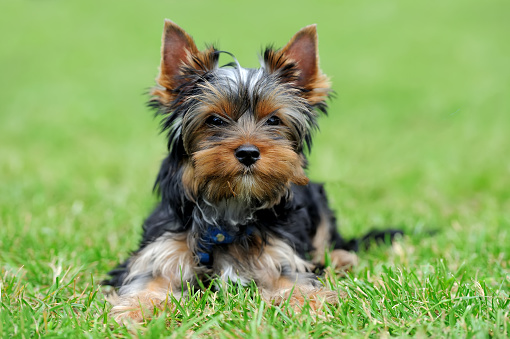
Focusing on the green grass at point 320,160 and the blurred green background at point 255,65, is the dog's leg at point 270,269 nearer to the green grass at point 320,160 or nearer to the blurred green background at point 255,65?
the green grass at point 320,160

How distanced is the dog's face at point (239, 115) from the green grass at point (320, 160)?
412 mm

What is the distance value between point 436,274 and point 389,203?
3848 millimetres

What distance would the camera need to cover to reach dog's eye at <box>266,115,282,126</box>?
410 centimetres

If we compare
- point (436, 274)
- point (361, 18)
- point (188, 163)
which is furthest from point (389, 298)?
point (361, 18)

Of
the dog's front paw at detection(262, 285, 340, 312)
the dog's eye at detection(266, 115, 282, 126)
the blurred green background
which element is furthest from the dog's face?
the dog's front paw at detection(262, 285, 340, 312)

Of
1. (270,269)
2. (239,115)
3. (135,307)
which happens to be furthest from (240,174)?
(135,307)

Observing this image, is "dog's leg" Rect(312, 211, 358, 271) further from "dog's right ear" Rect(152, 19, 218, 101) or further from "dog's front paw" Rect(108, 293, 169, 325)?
"dog's right ear" Rect(152, 19, 218, 101)

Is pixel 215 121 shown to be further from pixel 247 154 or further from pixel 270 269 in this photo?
pixel 270 269

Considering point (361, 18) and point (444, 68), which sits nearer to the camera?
point (444, 68)

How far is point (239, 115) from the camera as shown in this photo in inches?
158

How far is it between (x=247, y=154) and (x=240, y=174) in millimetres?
153

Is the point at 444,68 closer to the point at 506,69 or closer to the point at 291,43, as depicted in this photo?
the point at 506,69

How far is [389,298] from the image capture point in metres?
3.80

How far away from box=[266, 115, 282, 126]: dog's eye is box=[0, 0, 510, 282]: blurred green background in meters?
0.78
